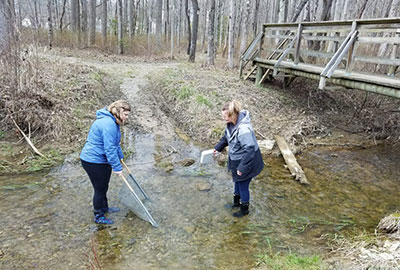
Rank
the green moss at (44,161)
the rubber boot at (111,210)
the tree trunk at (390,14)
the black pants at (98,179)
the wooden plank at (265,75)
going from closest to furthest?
1. the black pants at (98,179)
2. the rubber boot at (111,210)
3. the green moss at (44,161)
4. the wooden plank at (265,75)
5. the tree trunk at (390,14)

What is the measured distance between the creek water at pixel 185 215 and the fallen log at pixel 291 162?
0.16 m

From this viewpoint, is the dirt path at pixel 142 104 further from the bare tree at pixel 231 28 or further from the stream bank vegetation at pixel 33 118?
the bare tree at pixel 231 28

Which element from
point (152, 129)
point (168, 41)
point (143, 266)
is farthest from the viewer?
point (168, 41)

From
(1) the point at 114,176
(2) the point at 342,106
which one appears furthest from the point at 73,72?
(2) the point at 342,106

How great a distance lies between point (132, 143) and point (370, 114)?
26.1ft

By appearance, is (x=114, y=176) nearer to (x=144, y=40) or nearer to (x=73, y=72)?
(x=73, y=72)

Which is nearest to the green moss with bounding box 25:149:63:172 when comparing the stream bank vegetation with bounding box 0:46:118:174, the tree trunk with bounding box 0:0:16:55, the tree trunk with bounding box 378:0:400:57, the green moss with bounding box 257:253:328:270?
the stream bank vegetation with bounding box 0:46:118:174

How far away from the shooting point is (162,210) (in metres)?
4.88

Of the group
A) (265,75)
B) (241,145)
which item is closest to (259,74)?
(265,75)

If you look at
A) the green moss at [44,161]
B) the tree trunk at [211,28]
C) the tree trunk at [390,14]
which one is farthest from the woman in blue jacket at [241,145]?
the tree trunk at [390,14]

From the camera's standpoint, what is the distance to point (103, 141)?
153 inches

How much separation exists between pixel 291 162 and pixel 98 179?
4.40 m

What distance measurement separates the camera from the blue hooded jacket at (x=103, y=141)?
380cm

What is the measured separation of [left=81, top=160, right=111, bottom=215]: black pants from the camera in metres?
4.02
